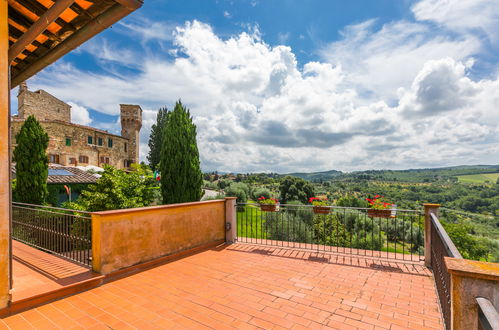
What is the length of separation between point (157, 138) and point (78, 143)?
398 inches

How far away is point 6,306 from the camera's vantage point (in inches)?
116

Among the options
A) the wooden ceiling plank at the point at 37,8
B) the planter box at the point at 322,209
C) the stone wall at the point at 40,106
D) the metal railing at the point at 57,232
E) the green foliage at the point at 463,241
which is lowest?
the green foliage at the point at 463,241

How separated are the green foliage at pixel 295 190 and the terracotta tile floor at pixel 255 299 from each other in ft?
90.8

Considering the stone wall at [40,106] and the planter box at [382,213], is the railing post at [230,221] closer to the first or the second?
the planter box at [382,213]

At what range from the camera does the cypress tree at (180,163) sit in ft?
30.0

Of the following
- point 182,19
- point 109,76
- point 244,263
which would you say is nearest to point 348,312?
point 244,263

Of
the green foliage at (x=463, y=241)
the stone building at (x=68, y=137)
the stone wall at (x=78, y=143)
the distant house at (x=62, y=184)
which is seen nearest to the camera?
the distant house at (x=62, y=184)

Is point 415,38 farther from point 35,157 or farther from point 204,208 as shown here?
point 35,157

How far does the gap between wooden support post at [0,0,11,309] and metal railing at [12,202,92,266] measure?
50.0 inches

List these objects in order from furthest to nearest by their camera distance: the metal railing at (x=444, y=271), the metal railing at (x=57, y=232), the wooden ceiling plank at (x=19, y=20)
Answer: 1. the metal railing at (x=57, y=232)
2. the wooden ceiling plank at (x=19, y=20)
3. the metal railing at (x=444, y=271)

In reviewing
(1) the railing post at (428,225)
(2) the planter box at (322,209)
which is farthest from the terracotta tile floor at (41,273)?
(1) the railing post at (428,225)

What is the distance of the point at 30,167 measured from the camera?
1012 centimetres

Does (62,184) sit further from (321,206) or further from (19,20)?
(321,206)

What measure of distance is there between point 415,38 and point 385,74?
192 cm
